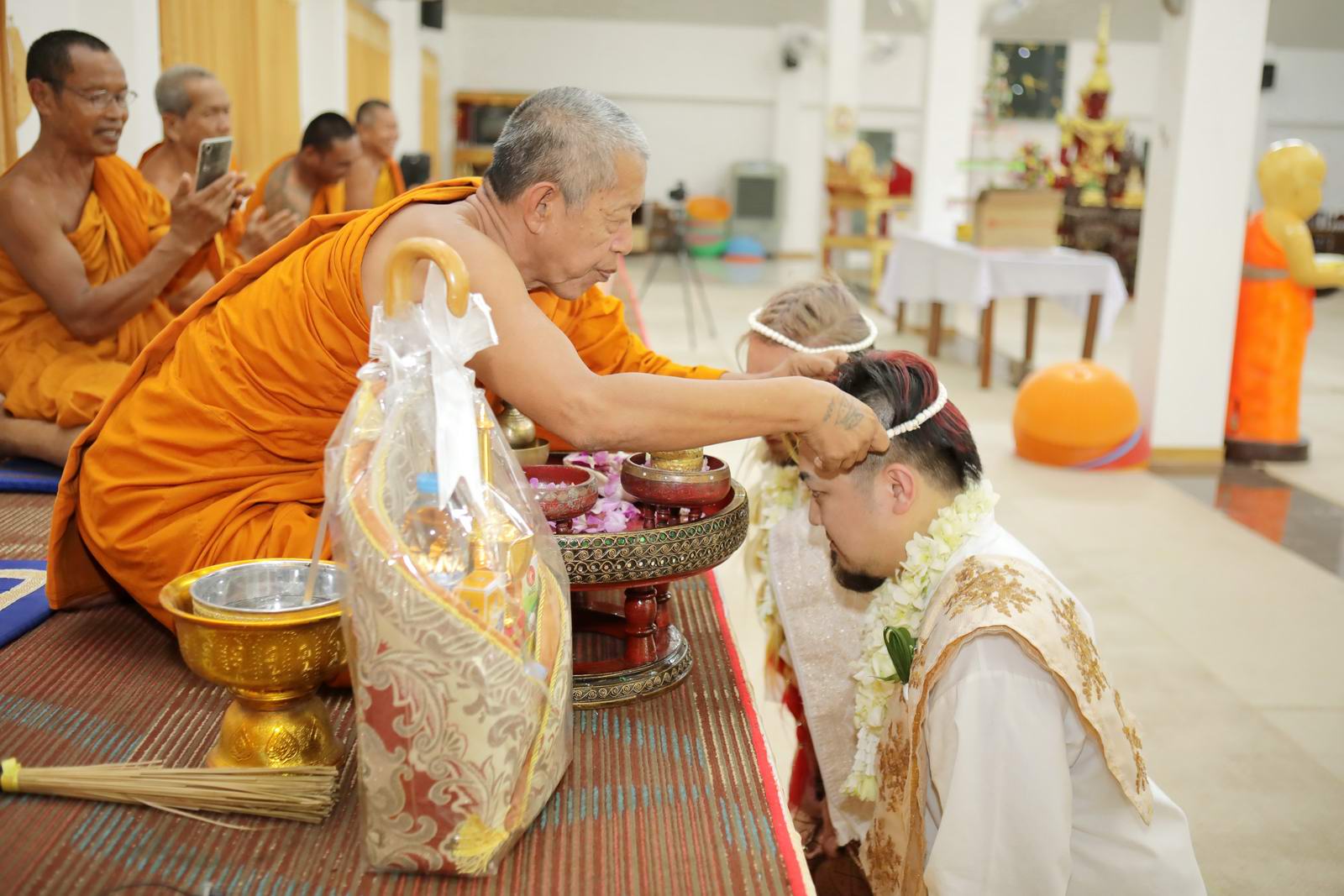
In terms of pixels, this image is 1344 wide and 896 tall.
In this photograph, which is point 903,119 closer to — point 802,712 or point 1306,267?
point 1306,267

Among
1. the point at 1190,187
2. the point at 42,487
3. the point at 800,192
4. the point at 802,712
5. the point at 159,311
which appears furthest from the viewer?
the point at 800,192

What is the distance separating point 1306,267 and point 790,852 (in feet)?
17.1

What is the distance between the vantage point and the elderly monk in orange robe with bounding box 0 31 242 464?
3410mm

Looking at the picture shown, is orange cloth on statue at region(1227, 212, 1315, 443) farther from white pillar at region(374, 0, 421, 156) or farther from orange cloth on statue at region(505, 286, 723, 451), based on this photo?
white pillar at region(374, 0, 421, 156)

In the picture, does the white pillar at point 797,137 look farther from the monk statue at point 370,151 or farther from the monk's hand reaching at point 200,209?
the monk's hand reaching at point 200,209

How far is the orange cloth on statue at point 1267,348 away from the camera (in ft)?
19.0

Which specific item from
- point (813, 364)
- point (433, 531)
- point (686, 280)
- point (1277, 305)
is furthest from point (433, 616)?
point (686, 280)

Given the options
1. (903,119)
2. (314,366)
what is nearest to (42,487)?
(314,366)

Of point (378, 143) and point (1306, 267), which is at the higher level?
point (378, 143)

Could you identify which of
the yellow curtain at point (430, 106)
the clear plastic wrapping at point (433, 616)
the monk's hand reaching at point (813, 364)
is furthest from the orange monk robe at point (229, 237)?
the yellow curtain at point (430, 106)

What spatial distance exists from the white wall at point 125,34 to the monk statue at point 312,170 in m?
0.54

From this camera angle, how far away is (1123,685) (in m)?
3.41

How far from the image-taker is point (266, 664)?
1.45m

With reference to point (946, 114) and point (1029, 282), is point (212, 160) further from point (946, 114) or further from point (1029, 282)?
point (946, 114)
